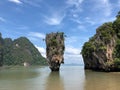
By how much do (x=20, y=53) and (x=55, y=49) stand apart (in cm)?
9803

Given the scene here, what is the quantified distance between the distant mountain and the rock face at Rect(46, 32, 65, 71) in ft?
251

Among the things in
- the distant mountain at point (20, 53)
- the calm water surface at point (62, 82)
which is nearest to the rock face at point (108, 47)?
the calm water surface at point (62, 82)

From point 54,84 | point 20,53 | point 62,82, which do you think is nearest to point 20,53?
point 20,53

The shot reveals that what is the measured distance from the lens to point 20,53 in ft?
460

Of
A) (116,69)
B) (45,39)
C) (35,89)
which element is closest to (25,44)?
(45,39)

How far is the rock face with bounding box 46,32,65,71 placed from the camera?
44719 mm

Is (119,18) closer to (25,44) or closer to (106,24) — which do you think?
(106,24)

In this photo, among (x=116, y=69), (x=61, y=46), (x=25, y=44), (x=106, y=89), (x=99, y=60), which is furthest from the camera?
(x=25, y=44)

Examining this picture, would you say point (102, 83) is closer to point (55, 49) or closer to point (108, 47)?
point (108, 47)

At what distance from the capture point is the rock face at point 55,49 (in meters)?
44.7

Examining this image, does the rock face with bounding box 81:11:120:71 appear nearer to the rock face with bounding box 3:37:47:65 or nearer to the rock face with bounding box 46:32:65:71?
the rock face with bounding box 46:32:65:71

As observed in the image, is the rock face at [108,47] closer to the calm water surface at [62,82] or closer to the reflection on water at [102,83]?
the calm water surface at [62,82]

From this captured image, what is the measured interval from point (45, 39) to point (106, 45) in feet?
41.2

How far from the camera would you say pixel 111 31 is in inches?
1655
